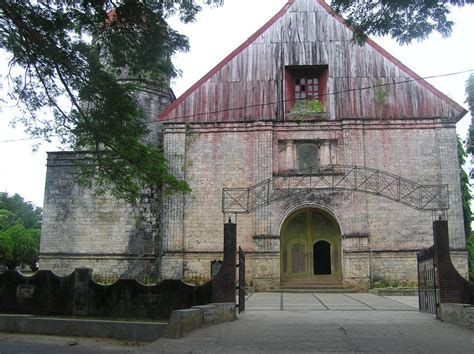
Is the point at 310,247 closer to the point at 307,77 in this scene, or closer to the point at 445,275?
the point at 307,77

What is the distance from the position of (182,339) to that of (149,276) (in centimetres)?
1472

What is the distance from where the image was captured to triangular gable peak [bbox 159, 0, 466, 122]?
23.9 metres

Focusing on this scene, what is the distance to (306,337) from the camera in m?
9.84

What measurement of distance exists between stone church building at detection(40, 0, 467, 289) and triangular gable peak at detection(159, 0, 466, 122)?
0.17 feet

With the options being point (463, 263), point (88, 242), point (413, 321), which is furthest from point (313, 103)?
point (413, 321)

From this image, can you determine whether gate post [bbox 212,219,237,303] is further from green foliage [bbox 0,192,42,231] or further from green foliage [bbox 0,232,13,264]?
green foliage [bbox 0,192,42,231]

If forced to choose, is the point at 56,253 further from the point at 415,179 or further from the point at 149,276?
the point at 415,179

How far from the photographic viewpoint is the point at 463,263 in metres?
22.1

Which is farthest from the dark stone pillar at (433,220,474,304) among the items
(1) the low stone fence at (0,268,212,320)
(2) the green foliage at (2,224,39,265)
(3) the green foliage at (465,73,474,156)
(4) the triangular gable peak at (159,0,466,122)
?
(2) the green foliage at (2,224,39,265)

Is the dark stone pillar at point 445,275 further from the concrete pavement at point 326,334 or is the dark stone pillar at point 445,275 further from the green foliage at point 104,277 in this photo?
the green foliage at point 104,277

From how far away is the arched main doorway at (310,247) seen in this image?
77.7ft

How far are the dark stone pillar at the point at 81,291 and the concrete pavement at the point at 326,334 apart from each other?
13.9ft

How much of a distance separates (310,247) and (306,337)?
1431cm

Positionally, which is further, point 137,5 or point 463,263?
point 463,263
